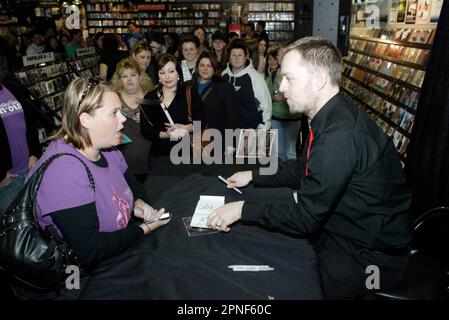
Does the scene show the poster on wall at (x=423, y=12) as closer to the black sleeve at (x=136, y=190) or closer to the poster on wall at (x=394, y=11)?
the poster on wall at (x=394, y=11)

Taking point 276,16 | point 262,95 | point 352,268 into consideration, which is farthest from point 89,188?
point 276,16

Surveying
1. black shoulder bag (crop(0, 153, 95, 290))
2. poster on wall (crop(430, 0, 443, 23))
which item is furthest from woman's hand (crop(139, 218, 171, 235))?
poster on wall (crop(430, 0, 443, 23))

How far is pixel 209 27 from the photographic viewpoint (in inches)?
472

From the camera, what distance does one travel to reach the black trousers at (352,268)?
1.62 meters

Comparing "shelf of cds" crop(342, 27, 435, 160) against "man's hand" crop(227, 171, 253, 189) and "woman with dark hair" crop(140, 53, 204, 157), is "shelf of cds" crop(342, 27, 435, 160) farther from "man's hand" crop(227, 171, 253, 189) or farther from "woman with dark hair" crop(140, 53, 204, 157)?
"man's hand" crop(227, 171, 253, 189)

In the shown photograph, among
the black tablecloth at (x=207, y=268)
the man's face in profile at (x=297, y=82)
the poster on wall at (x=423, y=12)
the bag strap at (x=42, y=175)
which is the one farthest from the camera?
the poster on wall at (x=423, y=12)

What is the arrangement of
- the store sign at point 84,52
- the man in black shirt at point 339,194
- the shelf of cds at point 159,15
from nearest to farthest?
the man in black shirt at point 339,194
the store sign at point 84,52
the shelf of cds at point 159,15

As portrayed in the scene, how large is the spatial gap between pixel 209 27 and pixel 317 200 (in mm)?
11524

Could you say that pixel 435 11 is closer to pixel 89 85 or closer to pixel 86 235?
pixel 89 85

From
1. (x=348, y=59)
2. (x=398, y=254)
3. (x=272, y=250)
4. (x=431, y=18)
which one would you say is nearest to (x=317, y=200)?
(x=272, y=250)

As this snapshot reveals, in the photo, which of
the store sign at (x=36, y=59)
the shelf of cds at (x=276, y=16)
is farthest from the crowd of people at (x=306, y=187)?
the shelf of cds at (x=276, y=16)

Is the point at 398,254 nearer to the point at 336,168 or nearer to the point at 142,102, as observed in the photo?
the point at 336,168

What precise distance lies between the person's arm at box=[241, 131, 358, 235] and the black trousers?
274mm

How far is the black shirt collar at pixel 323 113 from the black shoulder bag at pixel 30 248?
44.7 inches
